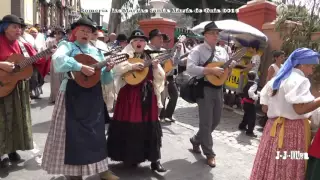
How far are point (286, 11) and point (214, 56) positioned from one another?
4.62m

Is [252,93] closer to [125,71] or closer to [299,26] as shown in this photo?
[299,26]

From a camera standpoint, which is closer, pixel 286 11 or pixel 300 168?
pixel 300 168

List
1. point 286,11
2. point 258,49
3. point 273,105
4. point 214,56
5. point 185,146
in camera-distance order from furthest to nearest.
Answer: point 258,49 < point 286,11 < point 185,146 < point 214,56 < point 273,105

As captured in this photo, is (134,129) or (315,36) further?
(315,36)

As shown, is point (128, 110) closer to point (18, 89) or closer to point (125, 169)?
point (125, 169)

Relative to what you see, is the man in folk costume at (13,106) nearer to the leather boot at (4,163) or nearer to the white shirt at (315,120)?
the leather boot at (4,163)

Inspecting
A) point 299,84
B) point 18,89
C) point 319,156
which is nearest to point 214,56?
point 299,84

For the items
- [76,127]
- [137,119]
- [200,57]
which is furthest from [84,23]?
[200,57]

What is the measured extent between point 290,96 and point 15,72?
Answer: 3.26 metres

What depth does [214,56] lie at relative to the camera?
483 centimetres

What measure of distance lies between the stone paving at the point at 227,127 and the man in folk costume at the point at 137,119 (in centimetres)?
206

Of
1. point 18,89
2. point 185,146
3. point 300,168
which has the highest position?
point 18,89

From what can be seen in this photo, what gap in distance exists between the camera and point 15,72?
4324mm

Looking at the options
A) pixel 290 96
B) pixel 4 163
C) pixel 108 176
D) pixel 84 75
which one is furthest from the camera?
pixel 4 163
